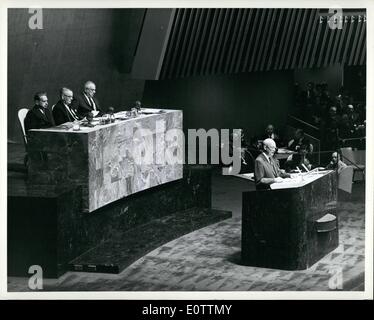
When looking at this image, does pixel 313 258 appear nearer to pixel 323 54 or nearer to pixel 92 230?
pixel 92 230

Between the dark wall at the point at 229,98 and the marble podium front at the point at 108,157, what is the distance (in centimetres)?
78

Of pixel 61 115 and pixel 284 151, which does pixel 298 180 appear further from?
pixel 61 115

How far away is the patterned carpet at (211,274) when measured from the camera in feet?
33.2

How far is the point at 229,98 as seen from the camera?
13.7 meters

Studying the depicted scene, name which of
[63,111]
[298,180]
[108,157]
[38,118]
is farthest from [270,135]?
[38,118]

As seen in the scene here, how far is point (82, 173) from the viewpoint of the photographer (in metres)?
10.4

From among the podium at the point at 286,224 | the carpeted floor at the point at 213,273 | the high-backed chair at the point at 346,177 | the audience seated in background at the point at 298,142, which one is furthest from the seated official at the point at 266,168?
the high-backed chair at the point at 346,177

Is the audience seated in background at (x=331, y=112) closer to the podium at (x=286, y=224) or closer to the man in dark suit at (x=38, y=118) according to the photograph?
the podium at (x=286, y=224)

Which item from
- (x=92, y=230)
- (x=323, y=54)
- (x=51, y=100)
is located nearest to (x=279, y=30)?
(x=323, y=54)

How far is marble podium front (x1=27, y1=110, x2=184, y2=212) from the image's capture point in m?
10.3

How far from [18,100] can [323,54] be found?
3.85 m

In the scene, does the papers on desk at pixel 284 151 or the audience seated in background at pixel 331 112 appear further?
the audience seated in background at pixel 331 112

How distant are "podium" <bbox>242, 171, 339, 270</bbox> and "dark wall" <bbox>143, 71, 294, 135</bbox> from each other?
7.50ft

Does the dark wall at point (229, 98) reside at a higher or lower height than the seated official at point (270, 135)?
higher
